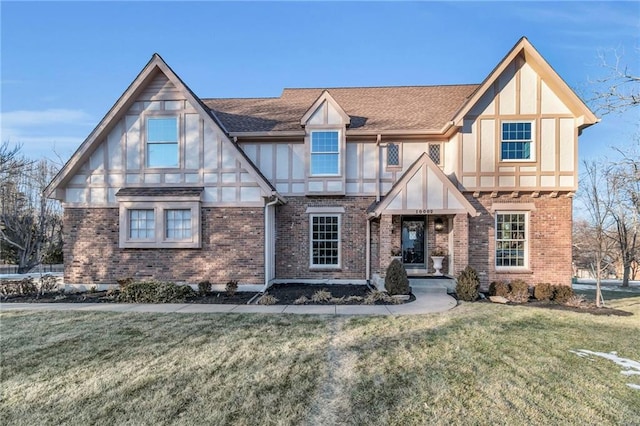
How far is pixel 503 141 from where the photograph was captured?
1180 cm

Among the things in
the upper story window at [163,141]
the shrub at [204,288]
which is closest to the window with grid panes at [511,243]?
the shrub at [204,288]

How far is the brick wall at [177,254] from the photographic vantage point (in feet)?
36.7

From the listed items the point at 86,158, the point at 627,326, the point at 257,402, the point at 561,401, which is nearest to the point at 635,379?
the point at 561,401

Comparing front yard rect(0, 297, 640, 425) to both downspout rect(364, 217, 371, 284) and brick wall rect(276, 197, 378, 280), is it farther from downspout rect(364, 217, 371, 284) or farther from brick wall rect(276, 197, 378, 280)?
brick wall rect(276, 197, 378, 280)

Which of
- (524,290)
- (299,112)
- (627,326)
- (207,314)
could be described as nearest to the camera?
(627,326)

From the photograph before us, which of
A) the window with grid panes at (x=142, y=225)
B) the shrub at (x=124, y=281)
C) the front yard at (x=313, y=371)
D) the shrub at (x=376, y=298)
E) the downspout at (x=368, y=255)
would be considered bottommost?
the shrub at (x=376, y=298)

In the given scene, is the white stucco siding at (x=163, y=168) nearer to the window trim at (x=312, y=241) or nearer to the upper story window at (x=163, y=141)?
the upper story window at (x=163, y=141)

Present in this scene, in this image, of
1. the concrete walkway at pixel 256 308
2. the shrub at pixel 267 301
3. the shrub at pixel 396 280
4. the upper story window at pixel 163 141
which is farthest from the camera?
the upper story window at pixel 163 141

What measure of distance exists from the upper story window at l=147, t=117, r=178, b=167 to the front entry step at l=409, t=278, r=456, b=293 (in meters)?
9.69

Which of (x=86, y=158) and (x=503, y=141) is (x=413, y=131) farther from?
(x=86, y=158)

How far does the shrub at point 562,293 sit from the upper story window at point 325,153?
28.5 feet

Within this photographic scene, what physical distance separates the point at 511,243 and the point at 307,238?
786 centimetres

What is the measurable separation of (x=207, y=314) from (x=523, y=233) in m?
11.5

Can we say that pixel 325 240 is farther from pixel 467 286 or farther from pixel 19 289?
pixel 19 289
